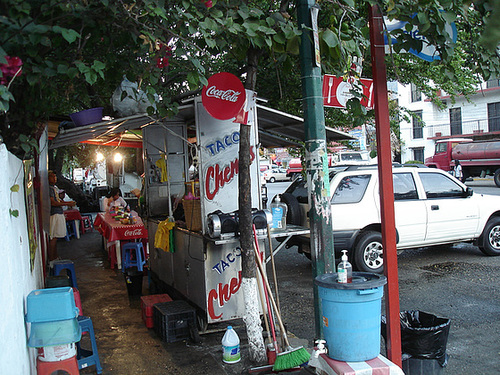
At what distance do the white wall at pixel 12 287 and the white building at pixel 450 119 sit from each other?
1265 inches

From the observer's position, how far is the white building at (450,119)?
111 ft

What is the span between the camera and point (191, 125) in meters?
7.30

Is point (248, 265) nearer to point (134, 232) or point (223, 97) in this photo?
point (223, 97)

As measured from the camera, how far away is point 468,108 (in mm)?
35312

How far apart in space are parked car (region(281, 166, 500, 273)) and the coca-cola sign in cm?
335

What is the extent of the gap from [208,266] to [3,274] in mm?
3145

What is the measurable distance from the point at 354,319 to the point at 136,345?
9.81 ft

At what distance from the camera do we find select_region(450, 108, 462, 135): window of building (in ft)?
118

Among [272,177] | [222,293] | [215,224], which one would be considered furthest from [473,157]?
[215,224]

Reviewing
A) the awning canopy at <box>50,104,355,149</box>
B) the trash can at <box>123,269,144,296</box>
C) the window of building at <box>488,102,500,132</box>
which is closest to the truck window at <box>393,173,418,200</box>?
the awning canopy at <box>50,104,355,149</box>

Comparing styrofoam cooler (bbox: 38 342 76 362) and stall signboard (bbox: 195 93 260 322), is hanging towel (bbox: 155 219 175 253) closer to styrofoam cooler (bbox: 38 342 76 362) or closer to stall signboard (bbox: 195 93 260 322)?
stall signboard (bbox: 195 93 260 322)

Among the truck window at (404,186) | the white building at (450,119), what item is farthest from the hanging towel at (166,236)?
the white building at (450,119)

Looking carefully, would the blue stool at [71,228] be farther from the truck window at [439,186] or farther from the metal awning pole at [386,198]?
the metal awning pole at [386,198]

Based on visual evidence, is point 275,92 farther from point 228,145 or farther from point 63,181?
point 63,181
